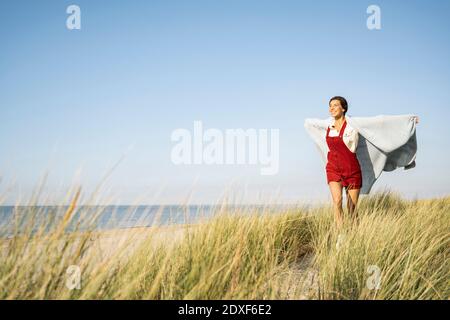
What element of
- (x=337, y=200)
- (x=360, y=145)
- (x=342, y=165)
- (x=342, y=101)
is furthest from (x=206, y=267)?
(x=360, y=145)

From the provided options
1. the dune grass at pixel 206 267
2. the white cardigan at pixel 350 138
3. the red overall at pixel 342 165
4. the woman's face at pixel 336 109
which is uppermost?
the woman's face at pixel 336 109

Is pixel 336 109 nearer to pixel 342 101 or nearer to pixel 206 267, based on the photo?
pixel 342 101

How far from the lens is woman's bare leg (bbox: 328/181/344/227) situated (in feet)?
13.9

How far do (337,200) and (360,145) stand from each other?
55.7 inches

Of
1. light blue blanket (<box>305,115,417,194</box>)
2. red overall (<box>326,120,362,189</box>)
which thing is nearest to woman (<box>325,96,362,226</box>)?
red overall (<box>326,120,362,189</box>)

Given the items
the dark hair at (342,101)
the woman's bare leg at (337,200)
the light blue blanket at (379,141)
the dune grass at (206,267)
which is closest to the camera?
the dune grass at (206,267)

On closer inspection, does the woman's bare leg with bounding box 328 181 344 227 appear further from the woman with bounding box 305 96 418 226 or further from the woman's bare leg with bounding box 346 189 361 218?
the woman's bare leg with bounding box 346 189 361 218

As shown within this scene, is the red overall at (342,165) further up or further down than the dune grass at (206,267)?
further up

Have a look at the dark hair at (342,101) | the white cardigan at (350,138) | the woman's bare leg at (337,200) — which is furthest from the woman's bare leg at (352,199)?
the dark hair at (342,101)

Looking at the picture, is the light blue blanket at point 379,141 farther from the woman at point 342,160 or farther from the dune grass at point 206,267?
the dune grass at point 206,267

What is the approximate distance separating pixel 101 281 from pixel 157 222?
0.63 meters

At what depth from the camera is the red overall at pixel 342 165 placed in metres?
4.49
